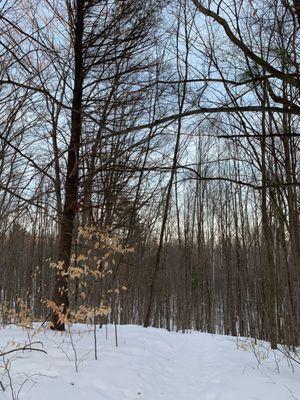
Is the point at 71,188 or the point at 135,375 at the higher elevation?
the point at 71,188

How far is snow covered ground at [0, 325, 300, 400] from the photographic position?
142 inches

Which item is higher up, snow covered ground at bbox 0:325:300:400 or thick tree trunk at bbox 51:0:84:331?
thick tree trunk at bbox 51:0:84:331

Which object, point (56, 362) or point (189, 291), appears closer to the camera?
point (56, 362)

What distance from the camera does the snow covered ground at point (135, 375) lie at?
3596mm

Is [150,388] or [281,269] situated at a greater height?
[281,269]

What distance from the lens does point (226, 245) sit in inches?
695

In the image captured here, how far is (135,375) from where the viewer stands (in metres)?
4.41

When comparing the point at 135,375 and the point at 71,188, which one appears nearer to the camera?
the point at 135,375

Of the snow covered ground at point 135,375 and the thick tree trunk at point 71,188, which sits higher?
the thick tree trunk at point 71,188

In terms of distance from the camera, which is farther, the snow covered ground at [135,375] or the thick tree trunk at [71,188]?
the thick tree trunk at [71,188]

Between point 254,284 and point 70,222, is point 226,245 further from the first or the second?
point 70,222

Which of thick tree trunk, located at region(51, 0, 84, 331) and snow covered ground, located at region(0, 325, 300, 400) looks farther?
thick tree trunk, located at region(51, 0, 84, 331)

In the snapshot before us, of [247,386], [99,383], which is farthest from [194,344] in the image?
[99,383]

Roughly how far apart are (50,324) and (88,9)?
5.17m
